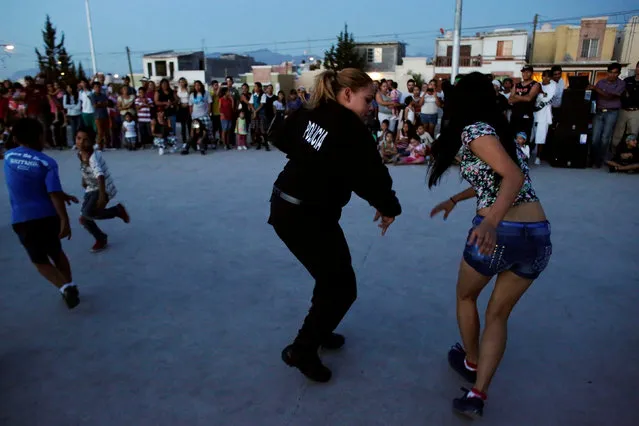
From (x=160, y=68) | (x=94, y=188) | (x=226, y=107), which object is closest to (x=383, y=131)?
(x=226, y=107)

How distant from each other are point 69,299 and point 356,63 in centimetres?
4296

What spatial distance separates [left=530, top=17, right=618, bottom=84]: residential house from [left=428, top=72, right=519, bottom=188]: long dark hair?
4037cm

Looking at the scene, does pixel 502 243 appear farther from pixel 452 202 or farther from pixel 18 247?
pixel 18 247

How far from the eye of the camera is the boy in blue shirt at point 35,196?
3266 mm

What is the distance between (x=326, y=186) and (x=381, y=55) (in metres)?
50.9

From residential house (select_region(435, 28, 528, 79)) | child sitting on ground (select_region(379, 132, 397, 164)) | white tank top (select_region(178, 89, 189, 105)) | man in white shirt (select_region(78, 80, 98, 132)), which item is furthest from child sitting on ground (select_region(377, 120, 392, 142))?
residential house (select_region(435, 28, 528, 79))

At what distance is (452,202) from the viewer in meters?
2.71

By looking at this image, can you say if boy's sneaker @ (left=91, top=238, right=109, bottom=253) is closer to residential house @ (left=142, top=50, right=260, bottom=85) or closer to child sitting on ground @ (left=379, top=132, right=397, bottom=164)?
child sitting on ground @ (left=379, top=132, right=397, bottom=164)

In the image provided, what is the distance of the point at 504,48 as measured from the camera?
1625 inches

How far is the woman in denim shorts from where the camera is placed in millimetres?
1976

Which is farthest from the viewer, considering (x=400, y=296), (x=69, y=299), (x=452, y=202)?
(x=400, y=296)

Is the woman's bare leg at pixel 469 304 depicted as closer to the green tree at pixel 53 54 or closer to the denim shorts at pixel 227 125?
the denim shorts at pixel 227 125

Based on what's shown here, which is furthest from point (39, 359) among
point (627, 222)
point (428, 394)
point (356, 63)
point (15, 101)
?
point (356, 63)

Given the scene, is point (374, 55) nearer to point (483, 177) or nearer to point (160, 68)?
point (160, 68)
